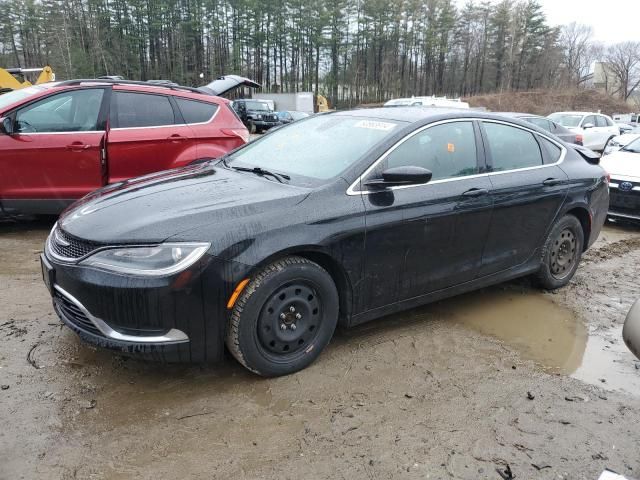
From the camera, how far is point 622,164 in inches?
301

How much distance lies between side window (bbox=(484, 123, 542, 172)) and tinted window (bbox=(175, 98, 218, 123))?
375 cm

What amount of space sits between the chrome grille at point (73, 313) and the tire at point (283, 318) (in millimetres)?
Result: 735

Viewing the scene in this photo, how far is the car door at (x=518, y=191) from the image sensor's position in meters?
3.96

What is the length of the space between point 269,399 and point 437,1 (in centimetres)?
7365

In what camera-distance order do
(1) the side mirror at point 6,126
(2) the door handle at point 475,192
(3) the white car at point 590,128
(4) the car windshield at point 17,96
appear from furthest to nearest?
(3) the white car at point 590,128 → (4) the car windshield at point 17,96 → (1) the side mirror at point 6,126 → (2) the door handle at point 475,192

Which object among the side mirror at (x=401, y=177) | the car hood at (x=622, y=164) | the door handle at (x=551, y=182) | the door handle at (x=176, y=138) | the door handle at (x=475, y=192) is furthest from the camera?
the car hood at (x=622, y=164)

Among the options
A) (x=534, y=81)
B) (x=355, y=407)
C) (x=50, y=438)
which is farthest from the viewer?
(x=534, y=81)

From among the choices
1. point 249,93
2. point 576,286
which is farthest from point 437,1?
point 576,286

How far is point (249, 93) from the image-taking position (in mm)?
55531

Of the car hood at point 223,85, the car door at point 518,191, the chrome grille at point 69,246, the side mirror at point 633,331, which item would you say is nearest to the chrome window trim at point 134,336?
the chrome grille at point 69,246

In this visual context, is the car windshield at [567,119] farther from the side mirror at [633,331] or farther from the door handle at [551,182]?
the side mirror at [633,331]

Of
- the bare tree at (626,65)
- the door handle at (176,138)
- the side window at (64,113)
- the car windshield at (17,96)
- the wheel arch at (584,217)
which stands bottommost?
the wheel arch at (584,217)

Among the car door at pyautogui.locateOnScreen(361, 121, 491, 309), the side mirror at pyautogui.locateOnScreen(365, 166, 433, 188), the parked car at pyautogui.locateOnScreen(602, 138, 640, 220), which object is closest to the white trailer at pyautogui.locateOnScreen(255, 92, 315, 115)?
the parked car at pyautogui.locateOnScreen(602, 138, 640, 220)

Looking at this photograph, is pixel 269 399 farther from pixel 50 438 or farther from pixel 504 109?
pixel 504 109
